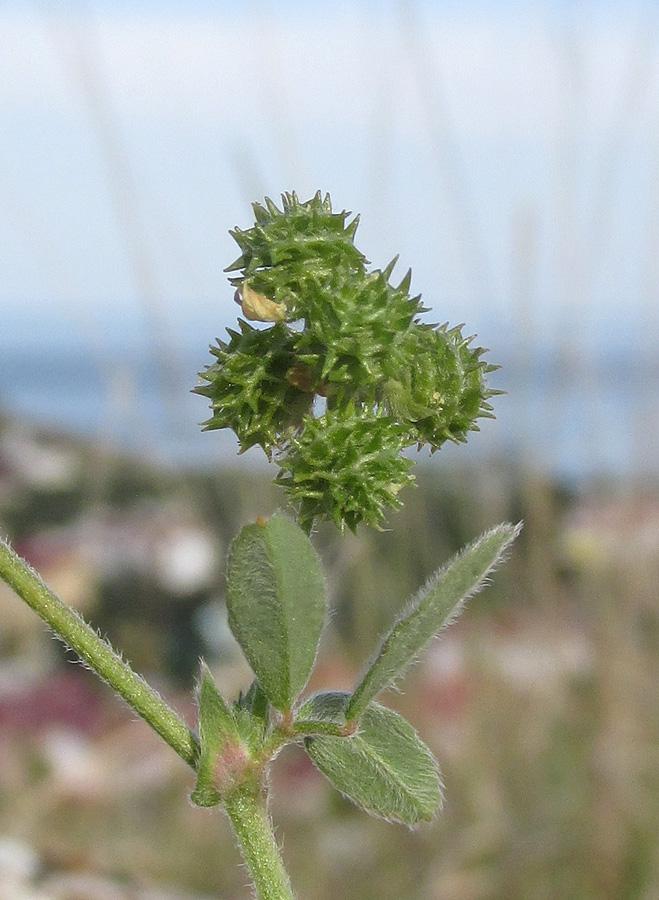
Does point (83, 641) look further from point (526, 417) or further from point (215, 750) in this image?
point (526, 417)

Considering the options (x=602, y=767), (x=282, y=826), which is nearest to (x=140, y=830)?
(x=282, y=826)

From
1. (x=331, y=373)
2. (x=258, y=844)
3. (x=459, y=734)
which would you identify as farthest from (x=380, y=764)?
(x=459, y=734)

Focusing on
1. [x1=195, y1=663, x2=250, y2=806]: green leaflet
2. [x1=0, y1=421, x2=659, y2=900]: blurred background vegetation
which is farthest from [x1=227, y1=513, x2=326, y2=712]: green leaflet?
[x1=0, y1=421, x2=659, y2=900]: blurred background vegetation

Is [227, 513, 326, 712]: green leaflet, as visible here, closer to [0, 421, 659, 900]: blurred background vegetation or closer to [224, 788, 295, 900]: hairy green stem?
[224, 788, 295, 900]: hairy green stem

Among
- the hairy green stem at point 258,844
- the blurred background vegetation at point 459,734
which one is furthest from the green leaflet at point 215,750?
the blurred background vegetation at point 459,734

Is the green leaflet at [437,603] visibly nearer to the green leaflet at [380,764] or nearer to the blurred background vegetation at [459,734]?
the green leaflet at [380,764]

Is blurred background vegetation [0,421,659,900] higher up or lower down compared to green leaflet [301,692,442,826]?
lower down

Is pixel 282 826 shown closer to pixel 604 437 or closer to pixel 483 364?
pixel 604 437

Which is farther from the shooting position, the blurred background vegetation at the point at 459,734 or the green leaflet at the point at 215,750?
the blurred background vegetation at the point at 459,734
